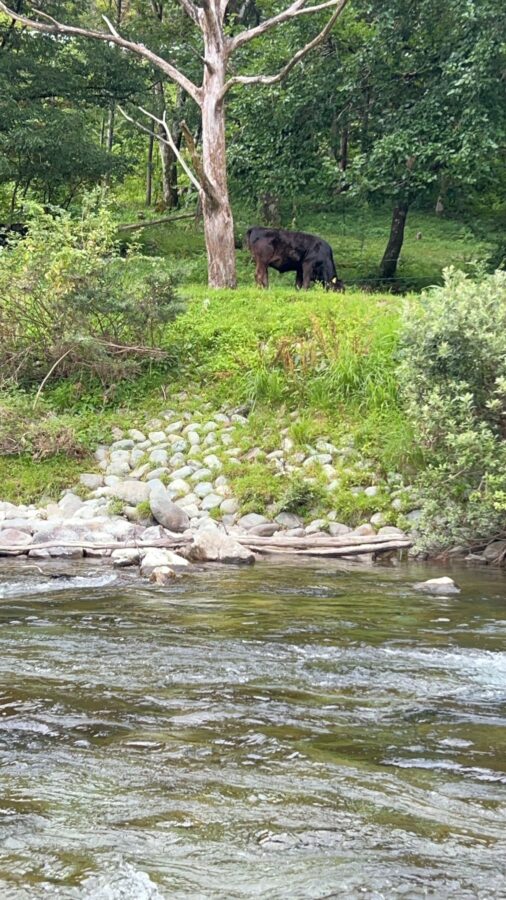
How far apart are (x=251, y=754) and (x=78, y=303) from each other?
389 inches

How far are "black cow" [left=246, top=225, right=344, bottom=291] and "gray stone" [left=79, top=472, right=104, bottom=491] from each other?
7.38m

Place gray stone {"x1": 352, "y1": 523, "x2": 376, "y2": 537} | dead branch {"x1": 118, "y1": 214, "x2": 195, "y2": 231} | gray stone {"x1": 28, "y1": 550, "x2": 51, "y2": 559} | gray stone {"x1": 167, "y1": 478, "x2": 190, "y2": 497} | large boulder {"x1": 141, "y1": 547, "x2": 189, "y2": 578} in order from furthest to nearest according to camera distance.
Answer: dead branch {"x1": 118, "y1": 214, "x2": 195, "y2": 231} → gray stone {"x1": 167, "y1": 478, "x2": 190, "y2": 497} → gray stone {"x1": 352, "y1": 523, "x2": 376, "y2": 537} → gray stone {"x1": 28, "y1": 550, "x2": 51, "y2": 559} → large boulder {"x1": 141, "y1": 547, "x2": 189, "y2": 578}

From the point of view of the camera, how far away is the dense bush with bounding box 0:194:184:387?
40.5 feet

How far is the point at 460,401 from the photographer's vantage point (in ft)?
27.8

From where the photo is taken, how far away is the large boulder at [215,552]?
28.3ft

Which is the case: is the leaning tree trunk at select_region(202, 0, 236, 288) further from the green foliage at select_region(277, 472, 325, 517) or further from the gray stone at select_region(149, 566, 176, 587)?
the gray stone at select_region(149, 566, 176, 587)

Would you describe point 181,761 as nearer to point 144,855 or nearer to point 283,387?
point 144,855

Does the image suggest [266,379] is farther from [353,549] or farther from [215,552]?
[215,552]

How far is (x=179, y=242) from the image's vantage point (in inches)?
985

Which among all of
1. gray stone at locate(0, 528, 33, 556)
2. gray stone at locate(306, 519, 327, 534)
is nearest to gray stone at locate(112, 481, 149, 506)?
gray stone at locate(0, 528, 33, 556)

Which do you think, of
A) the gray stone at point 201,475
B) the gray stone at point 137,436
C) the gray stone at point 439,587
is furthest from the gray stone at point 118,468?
the gray stone at point 439,587

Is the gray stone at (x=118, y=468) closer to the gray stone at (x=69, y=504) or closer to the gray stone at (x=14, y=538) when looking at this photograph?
the gray stone at (x=69, y=504)

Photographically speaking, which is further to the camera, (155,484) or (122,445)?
(122,445)

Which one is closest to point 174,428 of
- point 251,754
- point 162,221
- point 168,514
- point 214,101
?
point 168,514
